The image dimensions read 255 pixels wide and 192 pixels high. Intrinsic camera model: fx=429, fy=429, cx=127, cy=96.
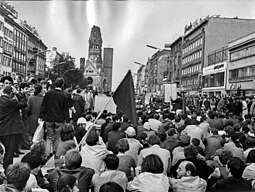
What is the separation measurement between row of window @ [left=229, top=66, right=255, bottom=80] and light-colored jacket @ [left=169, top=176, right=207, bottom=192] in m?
47.6

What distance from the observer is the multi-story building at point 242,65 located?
172 feet

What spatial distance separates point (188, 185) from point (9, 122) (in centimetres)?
402

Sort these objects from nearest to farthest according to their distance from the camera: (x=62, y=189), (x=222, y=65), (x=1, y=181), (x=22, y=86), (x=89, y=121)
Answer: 1. (x=62, y=189)
2. (x=1, y=181)
3. (x=22, y=86)
4. (x=89, y=121)
5. (x=222, y=65)

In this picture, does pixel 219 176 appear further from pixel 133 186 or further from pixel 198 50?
pixel 198 50

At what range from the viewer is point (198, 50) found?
85750mm

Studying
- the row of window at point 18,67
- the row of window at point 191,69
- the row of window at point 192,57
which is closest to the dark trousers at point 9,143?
the row of window at point 192,57

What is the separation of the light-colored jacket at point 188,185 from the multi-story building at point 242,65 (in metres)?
45.4

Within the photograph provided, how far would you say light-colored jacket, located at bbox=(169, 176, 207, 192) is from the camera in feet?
21.2

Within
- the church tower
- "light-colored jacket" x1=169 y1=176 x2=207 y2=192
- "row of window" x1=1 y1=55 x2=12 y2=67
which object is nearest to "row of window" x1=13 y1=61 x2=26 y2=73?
"row of window" x1=1 y1=55 x2=12 y2=67

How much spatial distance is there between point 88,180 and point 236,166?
2193 millimetres

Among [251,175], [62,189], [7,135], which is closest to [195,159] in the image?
[251,175]

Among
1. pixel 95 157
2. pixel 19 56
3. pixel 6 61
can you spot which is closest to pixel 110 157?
pixel 95 157

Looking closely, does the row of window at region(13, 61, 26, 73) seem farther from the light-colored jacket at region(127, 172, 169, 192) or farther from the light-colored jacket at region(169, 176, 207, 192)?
the light-colored jacket at region(127, 172, 169, 192)

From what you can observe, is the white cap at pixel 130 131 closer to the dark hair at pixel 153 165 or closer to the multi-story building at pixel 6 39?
Answer: the dark hair at pixel 153 165
